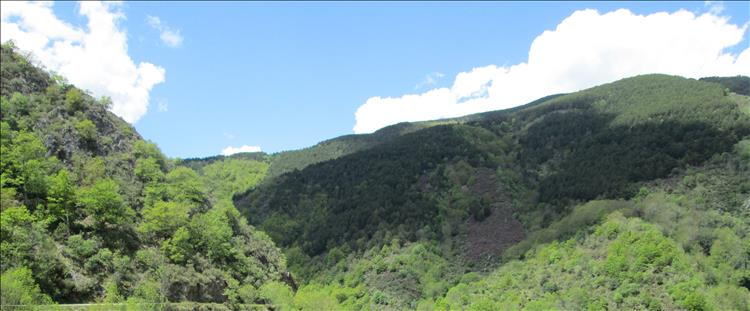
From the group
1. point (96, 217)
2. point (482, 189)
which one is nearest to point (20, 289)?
point (96, 217)

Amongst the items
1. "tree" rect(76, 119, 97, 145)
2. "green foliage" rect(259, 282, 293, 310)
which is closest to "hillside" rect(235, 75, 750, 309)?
"green foliage" rect(259, 282, 293, 310)

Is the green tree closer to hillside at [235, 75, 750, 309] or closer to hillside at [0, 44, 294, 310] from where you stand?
hillside at [0, 44, 294, 310]

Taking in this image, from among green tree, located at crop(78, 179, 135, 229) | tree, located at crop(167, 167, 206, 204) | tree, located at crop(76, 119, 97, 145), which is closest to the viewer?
green tree, located at crop(78, 179, 135, 229)

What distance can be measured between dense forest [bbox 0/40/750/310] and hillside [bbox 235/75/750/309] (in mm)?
584

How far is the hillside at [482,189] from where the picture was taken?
122 m

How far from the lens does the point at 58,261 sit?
45.1 metres

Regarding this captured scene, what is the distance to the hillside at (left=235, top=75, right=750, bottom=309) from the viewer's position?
122 meters

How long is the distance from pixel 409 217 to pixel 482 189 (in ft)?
81.4

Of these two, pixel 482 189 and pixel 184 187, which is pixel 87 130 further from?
pixel 482 189

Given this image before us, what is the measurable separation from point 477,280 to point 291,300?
54.5 meters

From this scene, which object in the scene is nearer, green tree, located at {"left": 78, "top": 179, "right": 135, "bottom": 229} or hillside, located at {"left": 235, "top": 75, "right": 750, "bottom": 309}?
green tree, located at {"left": 78, "top": 179, "right": 135, "bottom": 229}

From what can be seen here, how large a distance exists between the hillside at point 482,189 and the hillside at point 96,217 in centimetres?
5507

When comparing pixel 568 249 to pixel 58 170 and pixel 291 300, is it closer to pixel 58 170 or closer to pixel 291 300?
pixel 291 300

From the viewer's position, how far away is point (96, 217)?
54.4m
